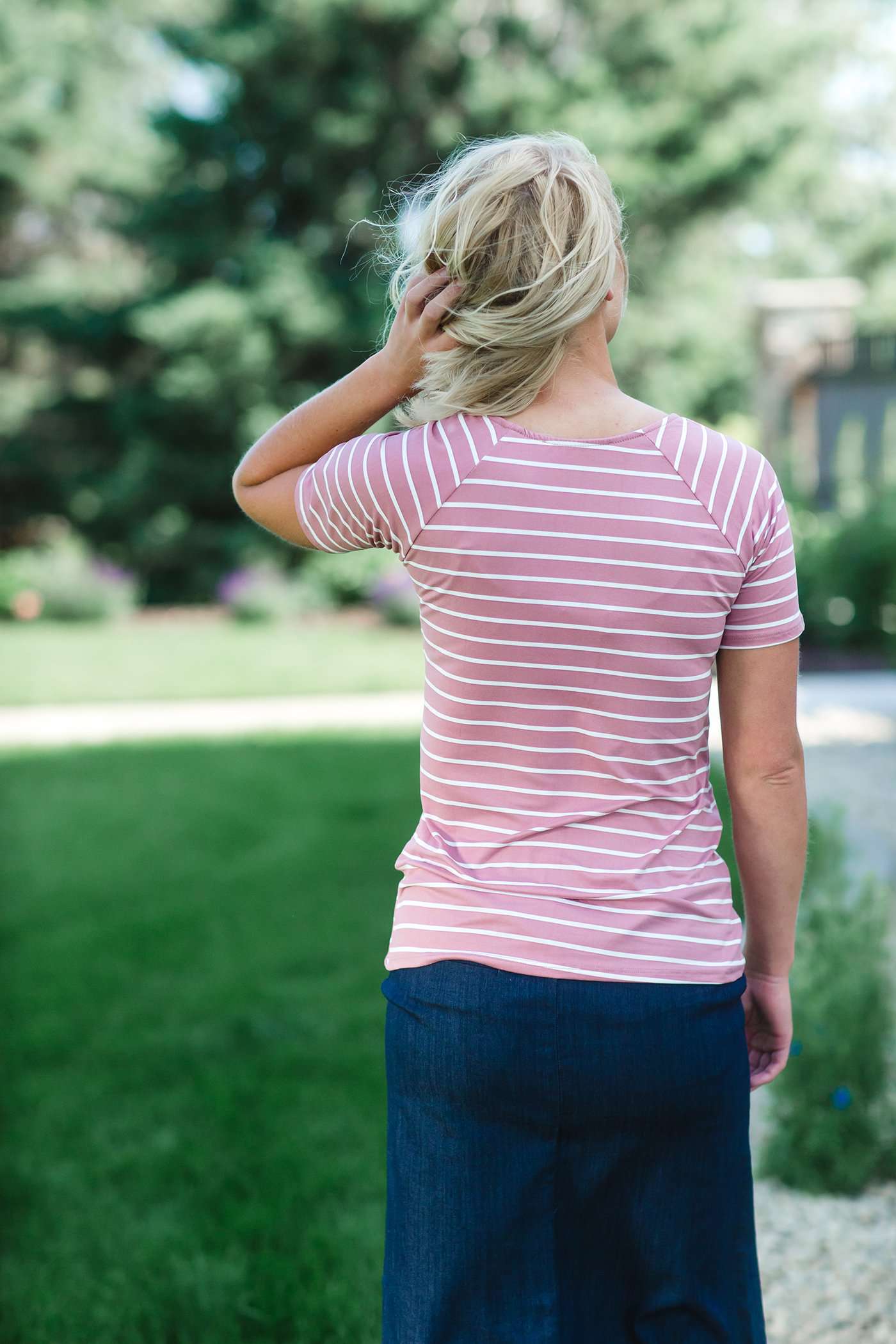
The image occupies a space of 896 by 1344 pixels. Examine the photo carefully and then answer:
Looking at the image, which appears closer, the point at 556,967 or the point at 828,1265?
the point at 556,967

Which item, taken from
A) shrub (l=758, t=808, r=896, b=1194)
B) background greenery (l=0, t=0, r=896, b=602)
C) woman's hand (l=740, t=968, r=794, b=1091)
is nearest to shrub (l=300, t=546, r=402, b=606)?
background greenery (l=0, t=0, r=896, b=602)

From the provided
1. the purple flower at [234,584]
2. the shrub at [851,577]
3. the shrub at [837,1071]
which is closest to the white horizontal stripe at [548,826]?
the shrub at [837,1071]

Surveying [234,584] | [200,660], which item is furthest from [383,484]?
[234,584]

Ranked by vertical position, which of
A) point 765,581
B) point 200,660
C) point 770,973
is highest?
point 765,581

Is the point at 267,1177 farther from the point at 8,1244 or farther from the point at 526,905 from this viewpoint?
the point at 526,905

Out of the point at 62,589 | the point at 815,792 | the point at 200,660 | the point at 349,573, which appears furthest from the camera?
the point at 349,573

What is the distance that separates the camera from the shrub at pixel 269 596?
14.6 m

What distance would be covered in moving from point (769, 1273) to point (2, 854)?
4.36 metres

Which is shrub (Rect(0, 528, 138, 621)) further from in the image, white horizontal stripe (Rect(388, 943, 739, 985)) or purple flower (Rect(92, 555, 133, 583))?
white horizontal stripe (Rect(388, 943, 739, 985))

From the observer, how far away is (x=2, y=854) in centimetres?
589

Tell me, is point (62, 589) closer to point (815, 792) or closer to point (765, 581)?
point (815, 792)

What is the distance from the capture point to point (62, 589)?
14.5 meters

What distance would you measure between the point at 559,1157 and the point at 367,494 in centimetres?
70

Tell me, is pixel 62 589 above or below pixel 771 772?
below
